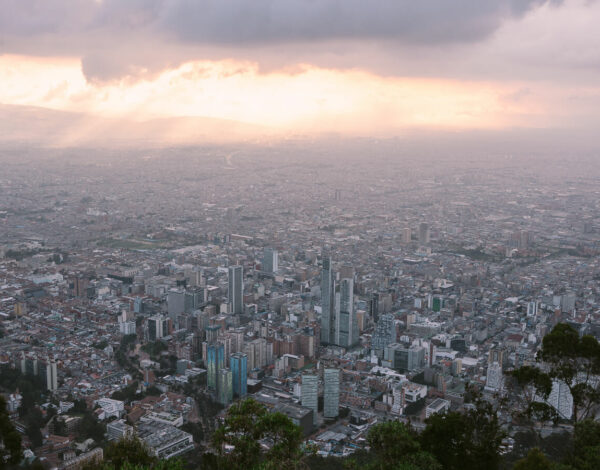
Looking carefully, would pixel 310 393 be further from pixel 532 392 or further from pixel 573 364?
pixel 573 364

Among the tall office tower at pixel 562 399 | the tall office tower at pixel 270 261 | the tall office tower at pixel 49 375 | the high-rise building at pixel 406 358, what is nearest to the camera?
the tall office tower at pixel 562 399

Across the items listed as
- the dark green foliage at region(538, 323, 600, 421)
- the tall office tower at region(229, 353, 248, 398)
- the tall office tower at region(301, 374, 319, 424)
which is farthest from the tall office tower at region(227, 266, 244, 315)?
the dark green foliage at region(538, 323, 600, 421)

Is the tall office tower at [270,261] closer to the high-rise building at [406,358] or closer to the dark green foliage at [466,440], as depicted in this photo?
the high-rise building at [406,358]

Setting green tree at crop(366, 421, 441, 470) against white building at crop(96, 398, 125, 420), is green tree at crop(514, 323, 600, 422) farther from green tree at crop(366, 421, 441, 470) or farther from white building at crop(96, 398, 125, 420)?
white building at crop(96, 398, 125, 420)

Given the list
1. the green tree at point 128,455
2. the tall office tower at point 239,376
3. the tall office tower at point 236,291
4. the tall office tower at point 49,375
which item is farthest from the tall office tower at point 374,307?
the green tree at point 128,455

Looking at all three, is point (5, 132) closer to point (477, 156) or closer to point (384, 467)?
point (477, 156)

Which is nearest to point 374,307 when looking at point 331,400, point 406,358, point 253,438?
point 406,358

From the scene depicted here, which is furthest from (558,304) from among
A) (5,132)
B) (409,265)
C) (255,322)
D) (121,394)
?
(5,132)
